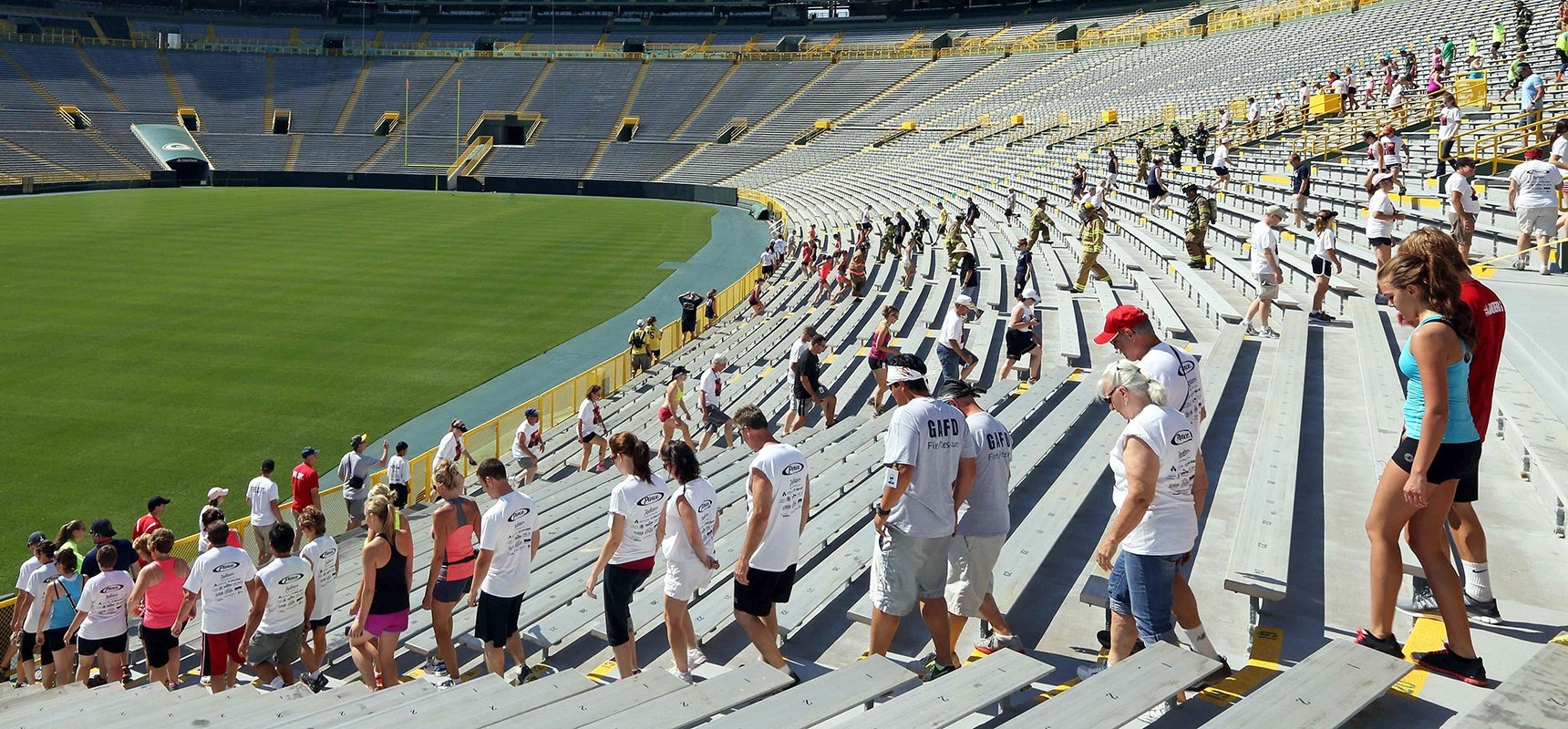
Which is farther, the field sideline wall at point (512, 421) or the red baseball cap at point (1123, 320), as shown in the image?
the field sideline wall at point (512, 421)

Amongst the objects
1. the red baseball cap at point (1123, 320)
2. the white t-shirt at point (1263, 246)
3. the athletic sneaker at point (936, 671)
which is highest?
the red baseball cap at point (1123, 320)

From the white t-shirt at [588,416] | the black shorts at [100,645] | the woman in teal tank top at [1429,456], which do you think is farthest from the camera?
the white t-shirt at [588,416]

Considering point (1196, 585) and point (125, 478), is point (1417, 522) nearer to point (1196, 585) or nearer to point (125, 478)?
point (1196, 585)

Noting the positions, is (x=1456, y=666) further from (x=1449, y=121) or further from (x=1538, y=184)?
(x=1449, y=121)

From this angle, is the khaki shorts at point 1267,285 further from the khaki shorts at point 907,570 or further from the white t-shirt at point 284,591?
the white t-shirt at point 284,591

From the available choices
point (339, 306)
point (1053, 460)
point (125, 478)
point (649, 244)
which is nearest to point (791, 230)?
point (649, 244)

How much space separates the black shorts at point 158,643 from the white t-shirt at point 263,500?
138 inches

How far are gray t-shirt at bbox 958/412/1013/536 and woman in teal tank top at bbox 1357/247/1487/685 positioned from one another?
5.34 ft

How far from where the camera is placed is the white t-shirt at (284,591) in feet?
22.5

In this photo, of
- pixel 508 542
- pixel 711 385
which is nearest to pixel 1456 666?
pixel 508 542

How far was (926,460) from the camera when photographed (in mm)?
5148

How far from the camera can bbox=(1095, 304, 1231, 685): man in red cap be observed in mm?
4707

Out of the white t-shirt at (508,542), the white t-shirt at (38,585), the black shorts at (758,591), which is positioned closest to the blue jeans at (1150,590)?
the black shorts at (758,591)

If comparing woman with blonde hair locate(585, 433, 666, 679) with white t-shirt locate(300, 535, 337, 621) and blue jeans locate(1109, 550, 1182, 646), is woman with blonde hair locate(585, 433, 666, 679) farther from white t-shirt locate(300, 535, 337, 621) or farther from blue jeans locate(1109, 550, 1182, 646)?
blue jeans locate(1109, 550, 1182, 646)
